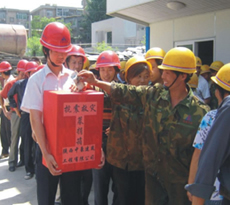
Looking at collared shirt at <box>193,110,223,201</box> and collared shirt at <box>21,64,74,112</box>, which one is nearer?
collared shirt at <box>193,110,223,201</box>

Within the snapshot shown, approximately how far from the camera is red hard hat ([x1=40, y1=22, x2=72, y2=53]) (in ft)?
7.28

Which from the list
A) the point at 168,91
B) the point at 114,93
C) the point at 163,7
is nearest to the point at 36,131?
the point at 114,93

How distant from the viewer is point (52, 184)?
2342mm

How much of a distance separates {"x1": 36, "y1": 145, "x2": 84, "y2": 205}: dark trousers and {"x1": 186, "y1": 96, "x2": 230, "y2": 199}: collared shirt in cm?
119

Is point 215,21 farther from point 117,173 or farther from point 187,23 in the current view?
point 117,173

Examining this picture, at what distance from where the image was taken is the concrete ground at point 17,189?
4047 mm

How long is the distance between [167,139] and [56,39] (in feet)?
3.72

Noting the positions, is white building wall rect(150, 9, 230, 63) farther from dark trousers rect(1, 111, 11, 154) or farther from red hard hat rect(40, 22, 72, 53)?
red hard hat rect(40, 22, 72, 53)

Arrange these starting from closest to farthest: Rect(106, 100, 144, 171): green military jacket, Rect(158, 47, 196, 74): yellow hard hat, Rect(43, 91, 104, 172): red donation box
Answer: Rect(43, 91, 104, 172): red donation box
Rect(158, 47, 196, 74): yellow hard hat
Rect(106, 100, 144, 171): green military jacket

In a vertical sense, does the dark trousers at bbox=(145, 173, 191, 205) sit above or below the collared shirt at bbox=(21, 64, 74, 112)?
below

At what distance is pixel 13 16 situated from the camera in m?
57.8

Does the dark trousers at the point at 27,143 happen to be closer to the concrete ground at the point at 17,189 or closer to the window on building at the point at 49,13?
the concrete ground at the point at 17,189

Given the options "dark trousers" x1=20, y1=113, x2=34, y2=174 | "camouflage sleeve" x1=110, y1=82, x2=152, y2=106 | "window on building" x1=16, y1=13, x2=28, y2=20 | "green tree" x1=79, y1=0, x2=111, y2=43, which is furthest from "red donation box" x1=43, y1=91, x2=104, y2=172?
"window on building" x1=16, y1=13, x2=28, y2=20

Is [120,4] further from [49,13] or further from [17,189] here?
[49,13]
